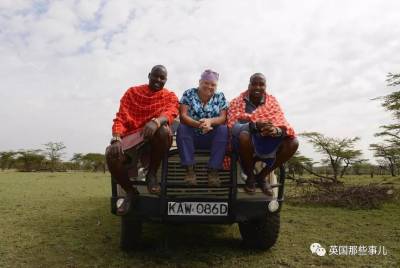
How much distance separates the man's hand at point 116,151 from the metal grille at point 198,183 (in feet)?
1.68

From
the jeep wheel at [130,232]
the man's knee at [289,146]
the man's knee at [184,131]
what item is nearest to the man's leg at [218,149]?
the man's knee at [184,131]

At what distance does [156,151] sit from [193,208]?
62 cm

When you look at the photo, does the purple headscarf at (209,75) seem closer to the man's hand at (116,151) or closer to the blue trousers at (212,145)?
the blue trousers at (212,145)

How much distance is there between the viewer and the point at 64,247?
4.42 m

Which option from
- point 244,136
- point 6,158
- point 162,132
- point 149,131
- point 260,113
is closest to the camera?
point 149,131

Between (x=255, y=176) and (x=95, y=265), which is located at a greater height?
(x=255, y=176)

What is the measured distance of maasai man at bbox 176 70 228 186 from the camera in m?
3.62

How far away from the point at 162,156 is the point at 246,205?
92cm

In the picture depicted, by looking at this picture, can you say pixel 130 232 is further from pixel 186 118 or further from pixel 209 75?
pixel 209 75

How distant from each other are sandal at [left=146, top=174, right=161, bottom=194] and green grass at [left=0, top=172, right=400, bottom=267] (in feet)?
2.51

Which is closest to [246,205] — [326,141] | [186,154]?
[186,154]

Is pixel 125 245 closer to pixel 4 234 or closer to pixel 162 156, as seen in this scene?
pixel 162 156

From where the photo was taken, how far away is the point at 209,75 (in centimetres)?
405

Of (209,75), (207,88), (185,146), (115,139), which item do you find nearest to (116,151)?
(115,139)
